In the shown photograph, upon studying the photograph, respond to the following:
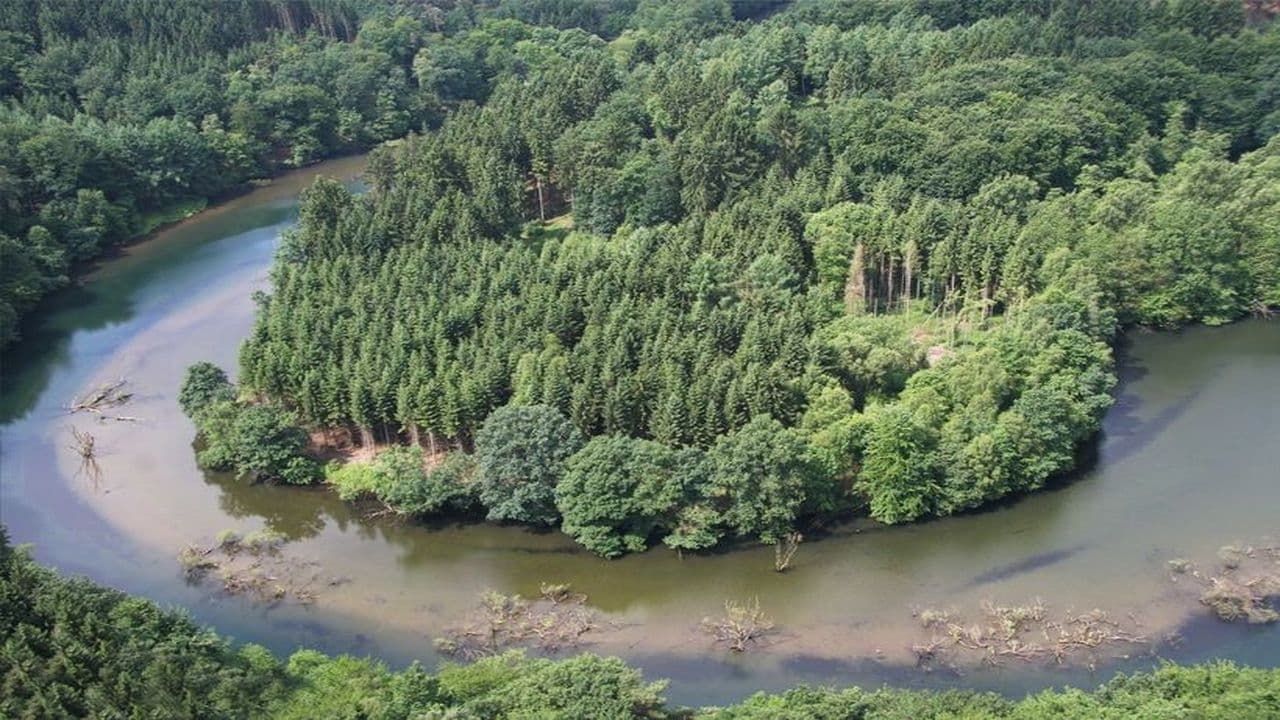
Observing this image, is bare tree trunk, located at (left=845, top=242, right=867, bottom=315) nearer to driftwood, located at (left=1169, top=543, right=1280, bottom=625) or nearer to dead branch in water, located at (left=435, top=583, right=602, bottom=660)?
driftwood, located at (left=1169, top=543, right=1280, bottom=625)

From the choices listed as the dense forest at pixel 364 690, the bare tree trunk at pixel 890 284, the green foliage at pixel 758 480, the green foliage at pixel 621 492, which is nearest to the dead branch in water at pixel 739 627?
the green foliage at pixel 758 480

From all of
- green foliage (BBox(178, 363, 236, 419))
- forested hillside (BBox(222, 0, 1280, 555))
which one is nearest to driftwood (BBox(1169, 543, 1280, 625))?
forested hillside (BBox(222, 0, 1280, 555))

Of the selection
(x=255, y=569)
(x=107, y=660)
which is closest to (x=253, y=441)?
(x=255, y=569)

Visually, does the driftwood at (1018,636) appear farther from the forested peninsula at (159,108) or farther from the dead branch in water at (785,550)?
the forested peninsula at (159,108)

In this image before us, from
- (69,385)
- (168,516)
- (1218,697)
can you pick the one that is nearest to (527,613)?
(168,516)

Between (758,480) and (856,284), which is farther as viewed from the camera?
(856,284)

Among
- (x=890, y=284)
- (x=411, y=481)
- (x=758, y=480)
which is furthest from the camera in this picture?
(x=890, y=284)

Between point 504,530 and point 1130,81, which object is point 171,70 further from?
point 1130,81

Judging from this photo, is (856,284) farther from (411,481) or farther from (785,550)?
(411,481)
